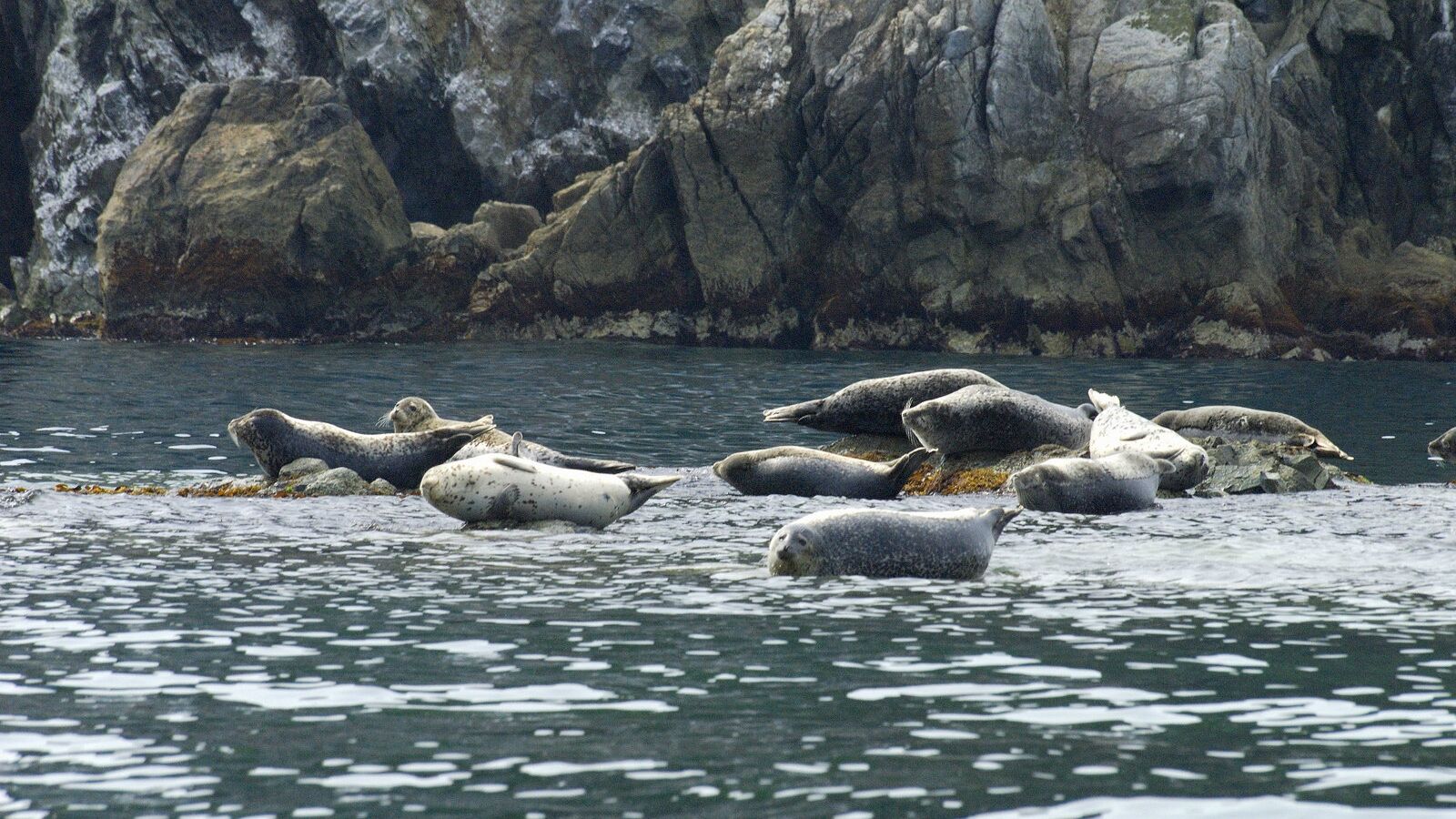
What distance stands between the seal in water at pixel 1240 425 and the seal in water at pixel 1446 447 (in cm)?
174

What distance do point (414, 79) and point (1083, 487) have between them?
52.8 metres

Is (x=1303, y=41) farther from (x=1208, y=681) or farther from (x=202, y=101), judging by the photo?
(x=1208, y=681)

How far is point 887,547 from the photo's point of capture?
8672mm

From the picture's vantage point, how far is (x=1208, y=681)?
5.98 metres

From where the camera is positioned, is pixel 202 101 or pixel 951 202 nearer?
pixel 951 202

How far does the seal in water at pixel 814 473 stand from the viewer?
43.8 ft

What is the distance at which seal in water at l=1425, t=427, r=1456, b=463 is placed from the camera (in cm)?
1764

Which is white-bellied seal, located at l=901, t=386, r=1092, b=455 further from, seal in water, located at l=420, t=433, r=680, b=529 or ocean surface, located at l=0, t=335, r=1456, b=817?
seal in water, located at l=420, t=433, r=680, b=529

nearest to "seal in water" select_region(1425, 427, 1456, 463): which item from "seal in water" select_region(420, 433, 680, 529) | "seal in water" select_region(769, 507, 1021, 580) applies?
"seal in water" select_region(420, 433, 680, 529)

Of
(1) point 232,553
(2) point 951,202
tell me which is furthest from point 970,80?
(1) point 232,553

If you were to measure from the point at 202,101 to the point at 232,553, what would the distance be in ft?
156

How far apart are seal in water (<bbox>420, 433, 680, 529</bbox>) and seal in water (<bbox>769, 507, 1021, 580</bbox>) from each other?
2.78 m

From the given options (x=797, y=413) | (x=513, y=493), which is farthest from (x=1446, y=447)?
(x=513, y=493)

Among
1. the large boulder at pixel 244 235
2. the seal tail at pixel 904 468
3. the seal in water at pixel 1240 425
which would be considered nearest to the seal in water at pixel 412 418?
the seal tail at pixel 904 468
